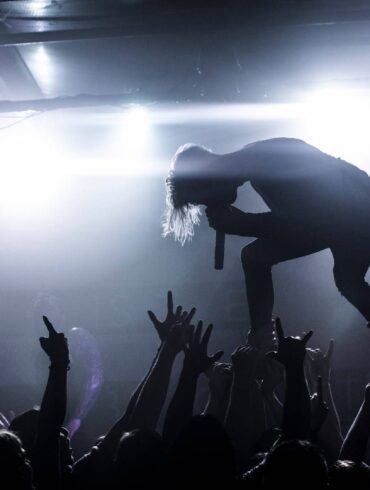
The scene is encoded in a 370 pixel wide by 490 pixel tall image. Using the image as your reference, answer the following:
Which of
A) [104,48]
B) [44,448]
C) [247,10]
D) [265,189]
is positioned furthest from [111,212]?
[44,448]

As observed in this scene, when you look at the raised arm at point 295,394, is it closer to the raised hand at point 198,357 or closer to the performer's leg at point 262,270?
the raised hand at point 198,357

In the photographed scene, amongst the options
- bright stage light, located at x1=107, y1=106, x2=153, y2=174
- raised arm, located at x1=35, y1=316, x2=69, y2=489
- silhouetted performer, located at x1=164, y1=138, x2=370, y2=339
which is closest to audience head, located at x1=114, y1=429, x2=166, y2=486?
raised arm, located at x1=35, y1=316, x2=69, y2=489

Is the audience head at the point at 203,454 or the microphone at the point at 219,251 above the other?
the microphone at the point at 219,251

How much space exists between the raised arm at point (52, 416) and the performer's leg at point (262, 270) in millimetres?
1492

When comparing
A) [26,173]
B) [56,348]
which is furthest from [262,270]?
[26,173]

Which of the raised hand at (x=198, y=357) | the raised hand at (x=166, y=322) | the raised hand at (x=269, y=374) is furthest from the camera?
the raised hand at (x=269, y=374)

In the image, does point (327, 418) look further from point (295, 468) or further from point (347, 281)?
point (295, 468)

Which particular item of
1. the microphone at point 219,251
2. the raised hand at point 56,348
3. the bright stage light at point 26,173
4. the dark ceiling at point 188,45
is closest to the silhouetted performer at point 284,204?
the microphone at point 219,251

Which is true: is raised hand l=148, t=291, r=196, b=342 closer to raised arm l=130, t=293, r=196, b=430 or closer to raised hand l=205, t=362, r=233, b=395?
raised arm l=130, t=293, r=196, b=430

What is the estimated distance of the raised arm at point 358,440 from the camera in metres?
2.26

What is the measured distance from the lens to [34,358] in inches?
354

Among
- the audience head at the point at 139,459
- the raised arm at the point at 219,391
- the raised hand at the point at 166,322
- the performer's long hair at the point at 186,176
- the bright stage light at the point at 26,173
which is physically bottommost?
the audience head at the point at 139,459

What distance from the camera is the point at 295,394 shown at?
2225 millimetres

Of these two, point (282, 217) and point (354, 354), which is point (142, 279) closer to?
point (354, 354)
